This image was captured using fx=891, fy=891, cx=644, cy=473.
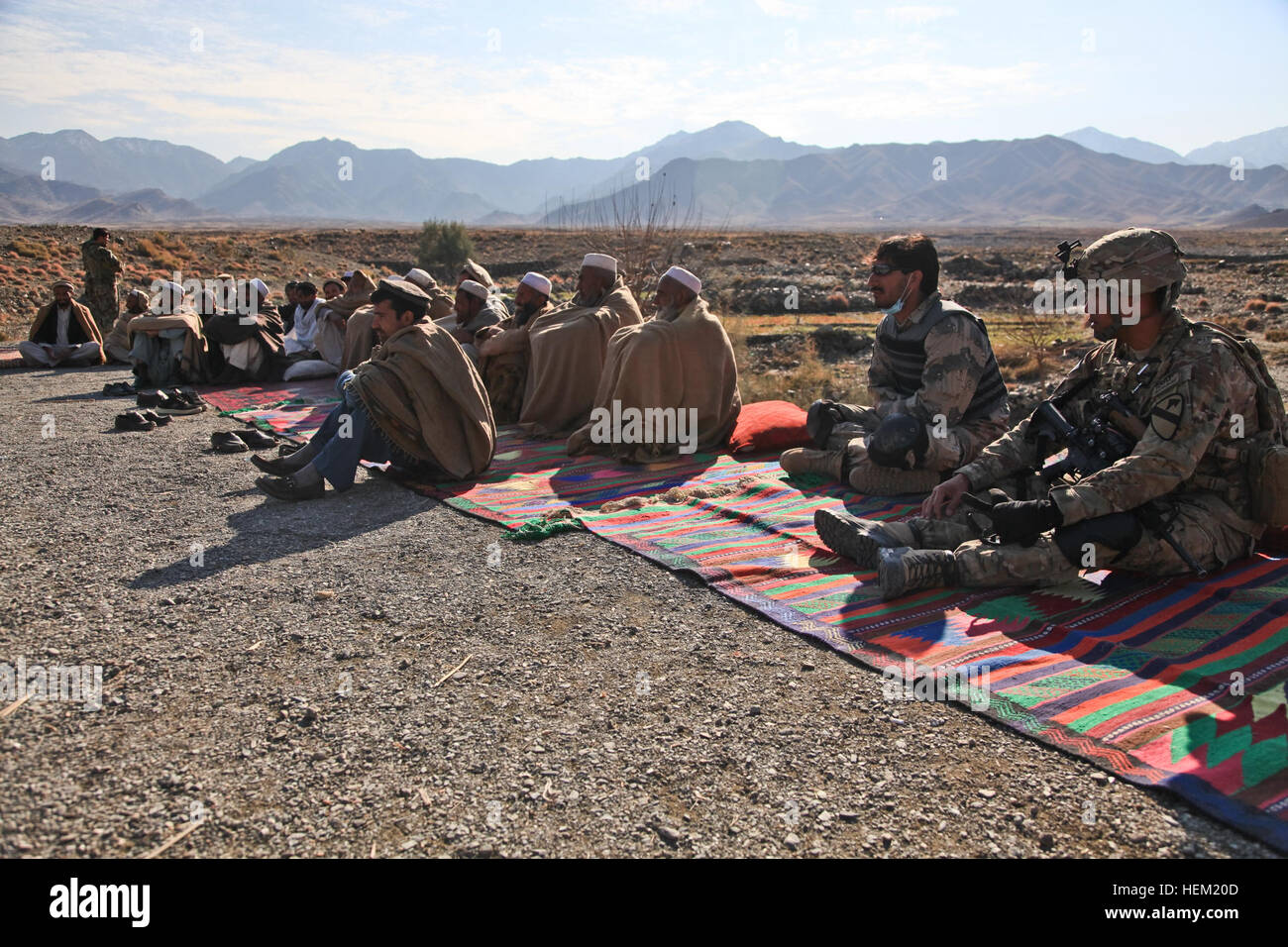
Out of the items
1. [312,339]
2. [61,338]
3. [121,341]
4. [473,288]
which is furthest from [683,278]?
[61,338]

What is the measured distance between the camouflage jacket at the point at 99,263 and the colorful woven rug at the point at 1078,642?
11.6 meters

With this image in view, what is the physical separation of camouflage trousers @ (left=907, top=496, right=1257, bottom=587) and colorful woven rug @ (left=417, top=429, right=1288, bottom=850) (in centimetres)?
8

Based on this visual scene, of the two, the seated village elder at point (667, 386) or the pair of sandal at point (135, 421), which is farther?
the pair of sandal at point (135, 421)

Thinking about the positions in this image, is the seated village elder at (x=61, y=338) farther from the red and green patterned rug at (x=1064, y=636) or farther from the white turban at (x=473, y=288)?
the red and green patterned rug at (x=1064, y=636)

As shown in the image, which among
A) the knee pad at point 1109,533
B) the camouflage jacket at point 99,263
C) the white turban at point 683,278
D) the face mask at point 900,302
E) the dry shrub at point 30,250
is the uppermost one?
the dry shrub at point 30,250

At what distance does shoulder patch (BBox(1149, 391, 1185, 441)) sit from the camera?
340cm

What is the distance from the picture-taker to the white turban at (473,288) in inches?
343

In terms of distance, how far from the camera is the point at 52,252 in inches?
941

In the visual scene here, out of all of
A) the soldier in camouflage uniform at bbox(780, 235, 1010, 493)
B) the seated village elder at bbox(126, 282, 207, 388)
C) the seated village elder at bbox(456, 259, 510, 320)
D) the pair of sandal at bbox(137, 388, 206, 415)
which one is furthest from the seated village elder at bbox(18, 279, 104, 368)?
the soldier in camouflage uniform at bbox(780, 235, 1010, 493)

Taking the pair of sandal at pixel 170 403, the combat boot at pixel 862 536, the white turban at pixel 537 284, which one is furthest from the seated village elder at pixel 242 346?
the combat boot at pixel 862 536

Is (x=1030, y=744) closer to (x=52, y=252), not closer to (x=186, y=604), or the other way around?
(x=186, y=604)

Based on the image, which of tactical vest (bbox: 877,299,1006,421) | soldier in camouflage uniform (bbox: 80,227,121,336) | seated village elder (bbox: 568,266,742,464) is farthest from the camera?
soldier in camouflage uniform (bbox: 80,227,121,336)

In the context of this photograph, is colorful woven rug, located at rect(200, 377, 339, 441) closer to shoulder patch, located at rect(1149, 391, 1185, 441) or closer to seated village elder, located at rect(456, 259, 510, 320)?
seated village elder, located at rect(456, 259, 510, 320)
